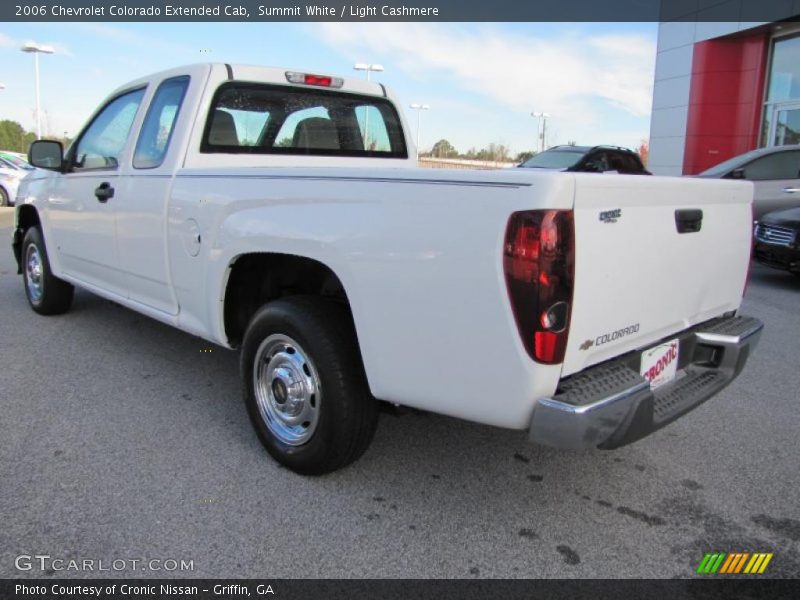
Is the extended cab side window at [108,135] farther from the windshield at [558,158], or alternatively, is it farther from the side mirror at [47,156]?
the windshield at [558,158]

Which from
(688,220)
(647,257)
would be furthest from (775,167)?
(647,257)

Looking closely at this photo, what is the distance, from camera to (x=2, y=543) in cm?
242

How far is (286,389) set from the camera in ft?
9.71

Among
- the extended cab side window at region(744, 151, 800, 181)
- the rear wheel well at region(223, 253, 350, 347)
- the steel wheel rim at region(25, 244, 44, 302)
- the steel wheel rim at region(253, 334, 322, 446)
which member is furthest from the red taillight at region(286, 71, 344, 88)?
the extended cab side window at region(744, 151, 800, 181)

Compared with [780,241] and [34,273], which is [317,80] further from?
[780,241]

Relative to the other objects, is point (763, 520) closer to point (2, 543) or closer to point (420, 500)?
point (420, 500)

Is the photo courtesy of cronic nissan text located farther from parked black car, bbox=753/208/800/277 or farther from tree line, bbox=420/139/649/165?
tree line, bbox=420/139/649/165

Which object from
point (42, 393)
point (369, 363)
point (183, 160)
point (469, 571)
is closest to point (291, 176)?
point (369, 363)

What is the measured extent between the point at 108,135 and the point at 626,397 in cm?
398

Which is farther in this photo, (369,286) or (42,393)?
(42,393)

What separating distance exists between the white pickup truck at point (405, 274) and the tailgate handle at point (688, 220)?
1 cm

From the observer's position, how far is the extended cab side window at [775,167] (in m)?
9.75

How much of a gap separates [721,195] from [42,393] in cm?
390

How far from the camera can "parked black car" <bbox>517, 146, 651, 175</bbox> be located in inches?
395
